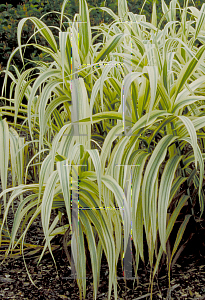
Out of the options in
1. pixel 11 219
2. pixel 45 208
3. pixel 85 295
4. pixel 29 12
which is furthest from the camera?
pixel 29 12

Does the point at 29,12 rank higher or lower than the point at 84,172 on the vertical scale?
higher

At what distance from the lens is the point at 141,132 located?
0.98 meters

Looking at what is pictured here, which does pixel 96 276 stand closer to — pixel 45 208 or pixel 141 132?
pixel 45 208

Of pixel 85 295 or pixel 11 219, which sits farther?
pixel 11 219

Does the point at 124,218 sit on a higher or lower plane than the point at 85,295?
higher

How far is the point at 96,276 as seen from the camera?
0.96 m

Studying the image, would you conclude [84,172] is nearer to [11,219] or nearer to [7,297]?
[7,297]

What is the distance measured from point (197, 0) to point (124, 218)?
2399mm

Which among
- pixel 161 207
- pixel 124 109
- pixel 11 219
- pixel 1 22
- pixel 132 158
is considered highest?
pixel 1 22

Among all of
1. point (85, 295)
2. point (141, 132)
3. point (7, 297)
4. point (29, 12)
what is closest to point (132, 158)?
point (141, 132)

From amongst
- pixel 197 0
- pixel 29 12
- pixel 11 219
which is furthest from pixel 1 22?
pixel 11 219

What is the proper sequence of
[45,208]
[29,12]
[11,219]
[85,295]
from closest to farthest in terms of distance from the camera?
[45,208] → [85,295] → [11,219] → [29,12]

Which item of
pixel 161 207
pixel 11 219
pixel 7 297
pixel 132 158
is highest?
pixel 132 158

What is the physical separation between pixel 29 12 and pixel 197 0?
1300 millimetres
